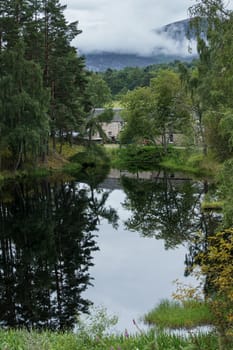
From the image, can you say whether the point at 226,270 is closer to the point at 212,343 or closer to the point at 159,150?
the point at 212,343

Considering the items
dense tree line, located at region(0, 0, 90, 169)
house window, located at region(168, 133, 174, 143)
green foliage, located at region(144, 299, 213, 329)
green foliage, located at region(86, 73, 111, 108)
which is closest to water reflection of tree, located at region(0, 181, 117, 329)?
green foliage, located at region(144, 299, 213, 329)

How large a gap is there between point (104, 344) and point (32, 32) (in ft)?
131

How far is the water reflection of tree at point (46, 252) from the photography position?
14.5 meters

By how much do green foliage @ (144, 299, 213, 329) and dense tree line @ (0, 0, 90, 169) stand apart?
24.5 meters

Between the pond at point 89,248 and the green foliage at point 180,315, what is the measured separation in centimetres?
59

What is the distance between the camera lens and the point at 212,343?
643cm

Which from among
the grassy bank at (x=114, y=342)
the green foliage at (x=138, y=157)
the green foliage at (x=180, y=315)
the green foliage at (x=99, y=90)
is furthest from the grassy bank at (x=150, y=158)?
the grassy bank at (x=114, y=342)

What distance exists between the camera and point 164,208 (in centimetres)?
2991

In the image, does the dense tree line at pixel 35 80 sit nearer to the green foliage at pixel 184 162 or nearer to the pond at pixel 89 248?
the pond at pixel 89 248

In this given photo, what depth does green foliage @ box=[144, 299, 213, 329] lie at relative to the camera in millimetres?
12133

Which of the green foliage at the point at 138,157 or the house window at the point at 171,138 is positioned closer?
the green foliage at the point at 138,157

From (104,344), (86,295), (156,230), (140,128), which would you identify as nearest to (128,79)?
(140,128)

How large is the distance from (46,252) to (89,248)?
6.54 feet

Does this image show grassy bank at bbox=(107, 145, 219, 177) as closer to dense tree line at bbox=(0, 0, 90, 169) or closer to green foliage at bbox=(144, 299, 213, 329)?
dense tree line at bbox=(0, 0, 90, 169)
